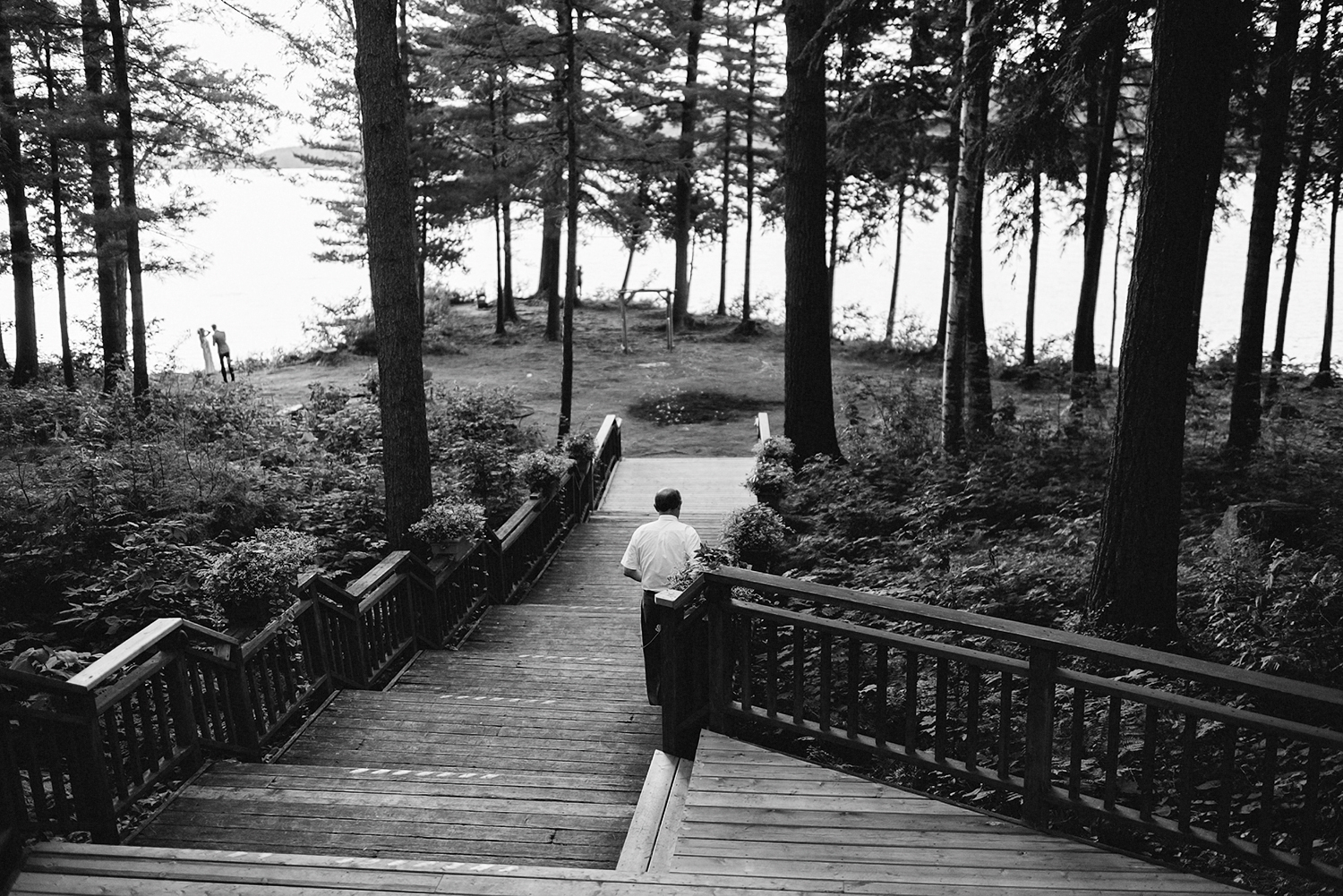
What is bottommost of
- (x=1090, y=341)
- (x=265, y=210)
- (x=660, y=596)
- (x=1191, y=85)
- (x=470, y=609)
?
(x=470, y=609)

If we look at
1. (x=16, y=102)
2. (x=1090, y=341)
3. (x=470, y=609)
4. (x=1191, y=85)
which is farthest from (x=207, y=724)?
(x=1090, y=341)

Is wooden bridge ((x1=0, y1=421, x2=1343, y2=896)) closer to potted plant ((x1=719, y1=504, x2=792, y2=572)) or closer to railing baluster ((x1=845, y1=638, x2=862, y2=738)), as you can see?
railing baluster ((x1=845, y1=638, x2=862, y2=738))

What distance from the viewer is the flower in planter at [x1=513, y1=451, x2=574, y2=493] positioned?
11.6 meters

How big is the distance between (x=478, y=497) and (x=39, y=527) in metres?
5.23

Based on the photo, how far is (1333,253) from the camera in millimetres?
20938

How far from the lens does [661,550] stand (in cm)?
664

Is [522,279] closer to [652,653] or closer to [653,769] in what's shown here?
[652,653]

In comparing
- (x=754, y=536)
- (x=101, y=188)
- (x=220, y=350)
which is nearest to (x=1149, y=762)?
(x=754, y=536)

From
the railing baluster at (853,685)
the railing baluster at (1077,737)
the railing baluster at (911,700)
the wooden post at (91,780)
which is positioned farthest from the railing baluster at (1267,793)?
the wooden post at (91,780)

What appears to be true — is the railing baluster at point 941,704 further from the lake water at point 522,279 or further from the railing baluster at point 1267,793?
the lake water at point 522,279

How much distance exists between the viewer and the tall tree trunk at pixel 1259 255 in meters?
11.0

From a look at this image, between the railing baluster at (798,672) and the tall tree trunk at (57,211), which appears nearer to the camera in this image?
the railing baluster at (798,672)

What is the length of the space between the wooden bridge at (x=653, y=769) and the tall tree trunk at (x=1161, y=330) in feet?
2.74

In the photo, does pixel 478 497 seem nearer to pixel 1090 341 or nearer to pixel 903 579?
pixel 903 579
